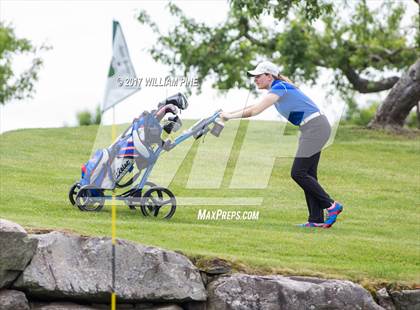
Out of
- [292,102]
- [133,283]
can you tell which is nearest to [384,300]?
[133,283]

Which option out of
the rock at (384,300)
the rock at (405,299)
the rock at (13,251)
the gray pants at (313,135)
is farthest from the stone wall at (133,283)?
the gray pants at (313,135)

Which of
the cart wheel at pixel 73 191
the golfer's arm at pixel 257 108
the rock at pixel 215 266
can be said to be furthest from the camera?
the cart wheel at pixel 73 191

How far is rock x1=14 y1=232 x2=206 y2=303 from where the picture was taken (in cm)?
1070

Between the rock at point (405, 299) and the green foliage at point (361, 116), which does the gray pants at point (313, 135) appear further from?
the green foliage at point (361, 116)

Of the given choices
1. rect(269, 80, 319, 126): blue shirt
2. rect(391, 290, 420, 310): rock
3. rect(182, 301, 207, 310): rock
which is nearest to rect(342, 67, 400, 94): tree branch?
rect(269, 80, 319, 126): blue shirt

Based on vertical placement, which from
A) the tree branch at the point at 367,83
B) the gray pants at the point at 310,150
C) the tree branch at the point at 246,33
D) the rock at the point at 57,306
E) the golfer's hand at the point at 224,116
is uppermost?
the golfer's hand at the point at 224,116

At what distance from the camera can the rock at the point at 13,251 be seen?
10477 millimetres

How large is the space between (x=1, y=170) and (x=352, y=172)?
6.35m

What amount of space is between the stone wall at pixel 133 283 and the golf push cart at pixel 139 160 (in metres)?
2.20

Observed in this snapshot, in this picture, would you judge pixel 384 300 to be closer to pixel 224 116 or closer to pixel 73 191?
pixel 224 116

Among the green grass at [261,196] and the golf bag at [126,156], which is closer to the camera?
the green grass at [261,196]

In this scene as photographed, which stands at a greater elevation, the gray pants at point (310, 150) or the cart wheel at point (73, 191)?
the gray pants at point (310, 150)

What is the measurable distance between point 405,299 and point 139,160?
12.1 ft

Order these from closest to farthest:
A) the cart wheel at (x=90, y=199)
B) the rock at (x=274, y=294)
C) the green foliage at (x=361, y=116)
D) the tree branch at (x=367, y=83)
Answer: the rock at (x=274, y=294), the cart wheel at (x=90, y=199), the tree branch at (x=367, y=83), the green foliage at (x=361, y=116)
